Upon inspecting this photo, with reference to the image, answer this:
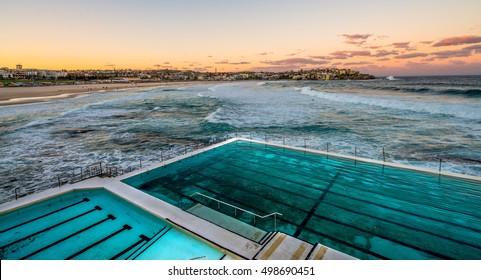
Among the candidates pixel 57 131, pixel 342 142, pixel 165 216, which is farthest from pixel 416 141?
pixel 57 131

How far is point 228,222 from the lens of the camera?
7086 millimetres

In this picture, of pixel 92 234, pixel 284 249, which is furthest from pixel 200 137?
pixel 284 249

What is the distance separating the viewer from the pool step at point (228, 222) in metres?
6.40

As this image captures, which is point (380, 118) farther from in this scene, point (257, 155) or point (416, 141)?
point (257, 155)

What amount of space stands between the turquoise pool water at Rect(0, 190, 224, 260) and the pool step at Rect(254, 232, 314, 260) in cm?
96

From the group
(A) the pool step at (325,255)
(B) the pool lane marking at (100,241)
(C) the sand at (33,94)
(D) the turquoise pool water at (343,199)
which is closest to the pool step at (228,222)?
(D) the turquoise pool water at (343,199)

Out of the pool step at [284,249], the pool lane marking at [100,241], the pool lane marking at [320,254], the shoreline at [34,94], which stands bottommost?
the pool lane marking at [100,241]

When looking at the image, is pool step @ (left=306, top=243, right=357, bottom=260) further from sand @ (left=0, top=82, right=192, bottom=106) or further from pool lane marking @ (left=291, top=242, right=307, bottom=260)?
sand @ (left=0, top=82, right=192, bottom=106)

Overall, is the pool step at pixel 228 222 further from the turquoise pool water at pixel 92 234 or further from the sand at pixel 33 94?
the sand at pixel 33 94

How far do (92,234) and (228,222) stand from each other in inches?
139

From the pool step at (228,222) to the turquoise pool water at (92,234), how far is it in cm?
96

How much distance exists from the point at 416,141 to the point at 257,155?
12602 mm

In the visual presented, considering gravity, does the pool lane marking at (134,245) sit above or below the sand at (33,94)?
below

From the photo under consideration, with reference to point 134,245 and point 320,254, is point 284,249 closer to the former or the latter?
point 320,254
